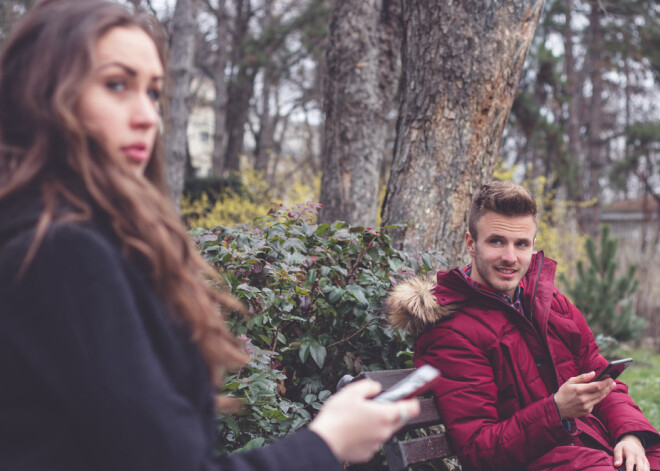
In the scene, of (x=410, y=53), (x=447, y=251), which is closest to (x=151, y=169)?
(x=447, y=251)

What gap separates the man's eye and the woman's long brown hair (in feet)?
0.17

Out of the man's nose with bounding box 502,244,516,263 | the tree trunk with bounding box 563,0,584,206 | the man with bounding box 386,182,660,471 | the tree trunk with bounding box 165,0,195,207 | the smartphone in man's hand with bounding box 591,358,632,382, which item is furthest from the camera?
the tree trunk with bounding box 563,0,584,206

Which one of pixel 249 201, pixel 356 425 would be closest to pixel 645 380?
pixel 249 201

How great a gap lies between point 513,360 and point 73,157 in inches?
74.9

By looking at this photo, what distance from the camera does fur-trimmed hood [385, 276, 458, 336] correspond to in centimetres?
238

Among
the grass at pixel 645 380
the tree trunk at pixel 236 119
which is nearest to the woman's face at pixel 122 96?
the grass at pixel 645 380

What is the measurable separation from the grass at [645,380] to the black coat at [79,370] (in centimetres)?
601

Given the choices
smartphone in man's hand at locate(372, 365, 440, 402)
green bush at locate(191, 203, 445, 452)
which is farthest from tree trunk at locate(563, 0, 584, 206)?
smartphone in man's hand at locate(372, 365, 440, 402)

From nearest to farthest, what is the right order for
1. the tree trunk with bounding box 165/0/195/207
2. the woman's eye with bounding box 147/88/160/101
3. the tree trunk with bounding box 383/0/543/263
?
the woman's eye with bounding box 147/88/160/101 < the tree trunk with bounding box 383/0/543/263 < the tree trunk with bounding box 165/0/195/207

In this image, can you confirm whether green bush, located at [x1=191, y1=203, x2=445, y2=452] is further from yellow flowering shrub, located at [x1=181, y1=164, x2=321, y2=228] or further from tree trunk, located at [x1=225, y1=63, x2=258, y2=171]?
tree trunk, located at [x1=225, y1=63, x2=258, y2=171]

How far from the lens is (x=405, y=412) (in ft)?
3.52

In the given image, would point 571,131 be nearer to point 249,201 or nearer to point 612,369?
point 249,201

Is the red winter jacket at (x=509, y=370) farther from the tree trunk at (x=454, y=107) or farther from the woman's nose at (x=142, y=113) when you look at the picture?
the woman's nose at (x=142, y=113)

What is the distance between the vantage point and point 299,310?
2.69 meters
